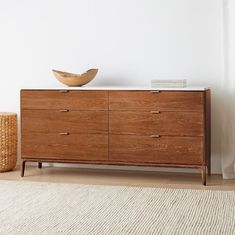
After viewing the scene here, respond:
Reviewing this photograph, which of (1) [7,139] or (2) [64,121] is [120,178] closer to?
(2) [64,121]

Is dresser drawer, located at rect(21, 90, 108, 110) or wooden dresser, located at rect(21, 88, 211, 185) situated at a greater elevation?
dresser drawer, located at rect(21, 90, 108, 110)

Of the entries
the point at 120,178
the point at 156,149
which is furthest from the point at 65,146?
the point at 156,149

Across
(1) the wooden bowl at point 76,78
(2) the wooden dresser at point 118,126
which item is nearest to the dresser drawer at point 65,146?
(2) the wooden dresser at point 118,126

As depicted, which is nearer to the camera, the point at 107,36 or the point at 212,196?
the point at 212,196

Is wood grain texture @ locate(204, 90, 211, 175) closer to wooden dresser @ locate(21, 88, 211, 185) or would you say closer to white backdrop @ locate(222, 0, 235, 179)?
wooden dresser @ locate(21, 88, 211, 185)

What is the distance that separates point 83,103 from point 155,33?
86cm

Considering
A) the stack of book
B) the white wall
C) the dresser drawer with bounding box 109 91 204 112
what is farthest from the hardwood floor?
the stack of book

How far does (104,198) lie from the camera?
3564 millimetres

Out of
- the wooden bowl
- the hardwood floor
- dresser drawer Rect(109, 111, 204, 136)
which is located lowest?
the hardwood floor

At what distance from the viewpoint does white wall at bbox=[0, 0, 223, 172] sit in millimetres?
4426

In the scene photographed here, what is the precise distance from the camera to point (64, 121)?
4273 mm

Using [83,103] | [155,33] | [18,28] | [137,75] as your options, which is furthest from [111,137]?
[18,28]

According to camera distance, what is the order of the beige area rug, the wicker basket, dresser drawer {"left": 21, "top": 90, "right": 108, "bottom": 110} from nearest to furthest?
the beige area rug
dresser drawer {"left": 21, "top": 90, "right": 108, "bottom": 110}
the wicker basket

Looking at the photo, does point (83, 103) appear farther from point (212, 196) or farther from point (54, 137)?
point (212, 196)
